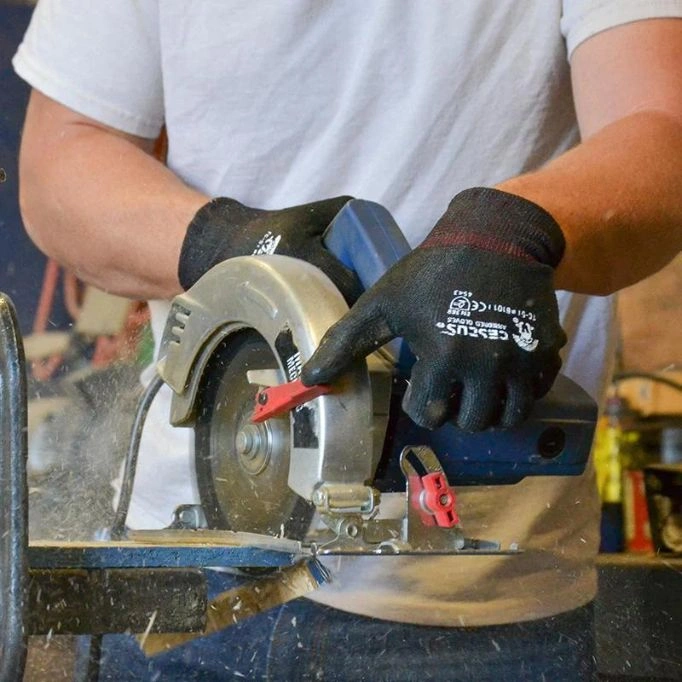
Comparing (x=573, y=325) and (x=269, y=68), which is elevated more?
(x=269, y=68)

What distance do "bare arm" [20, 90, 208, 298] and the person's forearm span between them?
A: 1.34 ft

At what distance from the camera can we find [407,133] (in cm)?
126

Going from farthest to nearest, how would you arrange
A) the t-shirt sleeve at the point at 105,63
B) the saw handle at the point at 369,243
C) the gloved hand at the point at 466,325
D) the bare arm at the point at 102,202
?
the t-shirt sleeve at the point at 105,63, the bare arm at the point at 102,202, the saw handle at the point at 369,243, the gloved hand at the point at 466,325

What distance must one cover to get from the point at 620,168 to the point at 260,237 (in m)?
A: 0.35

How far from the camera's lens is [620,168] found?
1121 mm

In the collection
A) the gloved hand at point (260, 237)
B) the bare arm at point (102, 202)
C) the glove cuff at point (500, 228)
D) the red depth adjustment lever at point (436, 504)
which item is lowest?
the red depth adjustment lever at point (436, 504)

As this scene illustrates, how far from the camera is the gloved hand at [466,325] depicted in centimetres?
88

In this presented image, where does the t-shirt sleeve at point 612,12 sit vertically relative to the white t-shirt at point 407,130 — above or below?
above

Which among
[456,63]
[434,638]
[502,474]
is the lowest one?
[434,638]

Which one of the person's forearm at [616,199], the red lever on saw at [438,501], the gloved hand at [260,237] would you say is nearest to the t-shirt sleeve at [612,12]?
the person's forearm at [616,199]

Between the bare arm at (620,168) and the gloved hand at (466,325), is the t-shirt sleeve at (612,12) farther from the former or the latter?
the gloved hand at (466,325)

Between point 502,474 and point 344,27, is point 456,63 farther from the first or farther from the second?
point 502,474

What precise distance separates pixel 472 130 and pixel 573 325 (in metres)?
0.26

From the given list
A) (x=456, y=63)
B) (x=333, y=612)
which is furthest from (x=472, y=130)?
(x=333, y=612)
